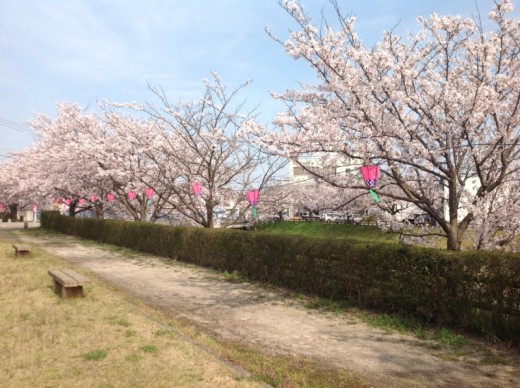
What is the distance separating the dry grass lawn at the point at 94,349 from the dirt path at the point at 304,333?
3.69ft

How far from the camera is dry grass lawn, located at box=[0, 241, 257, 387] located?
3.97m

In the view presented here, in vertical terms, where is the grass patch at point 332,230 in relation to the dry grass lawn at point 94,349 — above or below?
above

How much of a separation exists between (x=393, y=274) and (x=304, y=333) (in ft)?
6.18

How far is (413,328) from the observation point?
6234 millimetres

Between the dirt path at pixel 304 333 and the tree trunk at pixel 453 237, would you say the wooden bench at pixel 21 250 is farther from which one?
the tree trunk at pixel 453 237

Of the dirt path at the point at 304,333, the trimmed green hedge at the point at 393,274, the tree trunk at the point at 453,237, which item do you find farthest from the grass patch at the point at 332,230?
the tree trunk at the point at 453,237

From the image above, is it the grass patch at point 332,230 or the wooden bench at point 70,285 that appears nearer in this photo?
the wooden bench at point 70,285

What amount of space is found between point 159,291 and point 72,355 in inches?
183

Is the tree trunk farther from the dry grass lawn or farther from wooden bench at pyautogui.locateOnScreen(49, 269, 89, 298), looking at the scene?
wooden bench at pyautogui.locateOnScreen(49, 269, 89, 298)

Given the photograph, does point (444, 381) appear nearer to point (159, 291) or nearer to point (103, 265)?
point (159, 291)

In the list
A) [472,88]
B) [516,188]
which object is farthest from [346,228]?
[472,88]

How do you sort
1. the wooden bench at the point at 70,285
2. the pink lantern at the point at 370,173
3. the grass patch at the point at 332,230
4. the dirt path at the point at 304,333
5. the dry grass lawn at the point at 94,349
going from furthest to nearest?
the grass patch at the point at 332,230 → the wooden bench at the point at 70,285 → the pink lantern at the point at 370,173 → the dirt path at the point at 304,333 → the dry grass lawn at the point at 94,349

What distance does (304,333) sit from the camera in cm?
606

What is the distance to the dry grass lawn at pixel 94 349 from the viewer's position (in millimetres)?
3971
